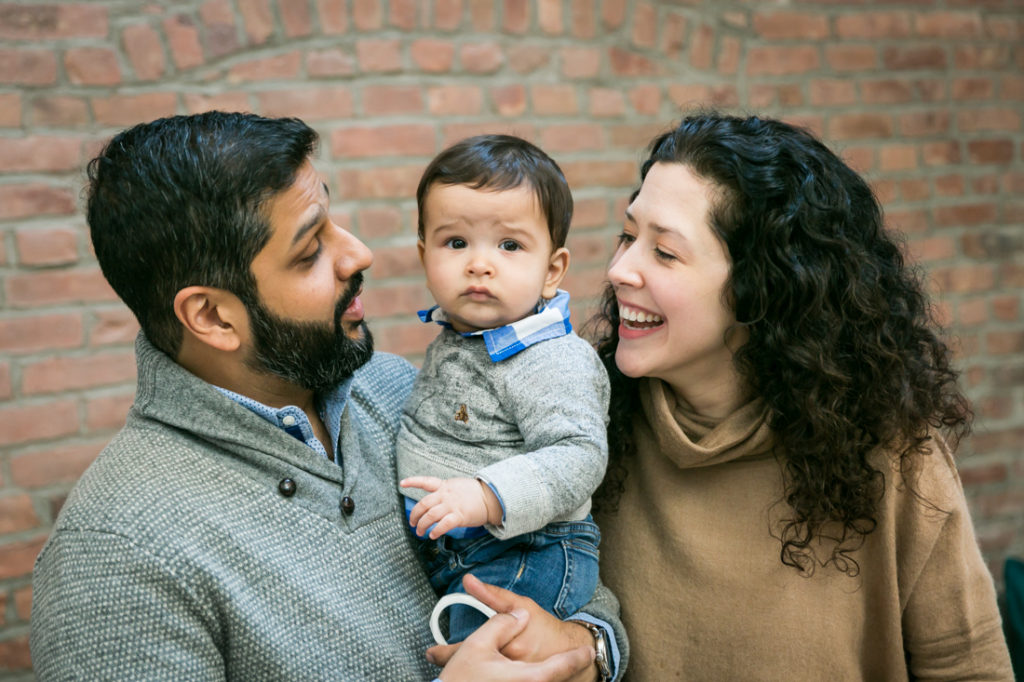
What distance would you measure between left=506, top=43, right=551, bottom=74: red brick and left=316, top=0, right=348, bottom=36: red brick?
52 cm

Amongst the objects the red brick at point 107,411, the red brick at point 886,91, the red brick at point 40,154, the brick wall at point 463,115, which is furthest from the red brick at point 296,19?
the red brick at point 886,91

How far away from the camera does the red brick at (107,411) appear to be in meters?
2.44

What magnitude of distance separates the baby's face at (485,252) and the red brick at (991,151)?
2461 millimetres

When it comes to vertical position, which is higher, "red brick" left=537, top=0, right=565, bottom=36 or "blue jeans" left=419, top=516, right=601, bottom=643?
"red brick" left=537, top=0, right=565, bottom=36

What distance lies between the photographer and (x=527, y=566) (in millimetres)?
1624

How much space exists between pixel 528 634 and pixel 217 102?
1703 millimetres

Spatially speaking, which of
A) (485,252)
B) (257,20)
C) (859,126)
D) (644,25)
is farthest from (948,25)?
(485,252)

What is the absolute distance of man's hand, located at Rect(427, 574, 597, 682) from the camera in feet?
5.06

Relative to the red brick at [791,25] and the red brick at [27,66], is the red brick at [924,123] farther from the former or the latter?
the red brick at [27,66]

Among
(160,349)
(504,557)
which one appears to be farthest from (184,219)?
(504,557)

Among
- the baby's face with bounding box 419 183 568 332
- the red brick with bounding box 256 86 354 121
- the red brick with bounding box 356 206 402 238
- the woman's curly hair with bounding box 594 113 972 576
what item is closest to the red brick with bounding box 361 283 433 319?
the red brick with bounding box 356 206 402 238

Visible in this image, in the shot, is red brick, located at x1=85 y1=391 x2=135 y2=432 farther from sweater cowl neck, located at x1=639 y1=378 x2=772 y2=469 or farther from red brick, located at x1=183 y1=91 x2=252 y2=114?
sweater cowl neck, located at x1=639 y1=378 x2=772 y2=469

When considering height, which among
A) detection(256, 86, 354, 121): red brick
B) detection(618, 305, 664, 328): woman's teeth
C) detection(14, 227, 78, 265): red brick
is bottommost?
detection(14, 227, 78, 265): red brick

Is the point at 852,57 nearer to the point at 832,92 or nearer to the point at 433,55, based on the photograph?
the point at 832,92
